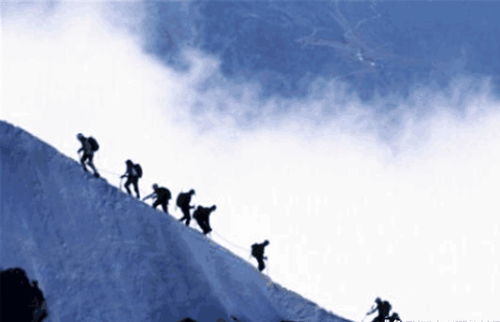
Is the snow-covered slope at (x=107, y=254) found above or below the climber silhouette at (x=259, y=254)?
below

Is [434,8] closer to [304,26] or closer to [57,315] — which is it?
[304,26]

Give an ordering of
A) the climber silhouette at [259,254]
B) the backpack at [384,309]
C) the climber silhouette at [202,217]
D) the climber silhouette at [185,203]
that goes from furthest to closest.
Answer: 1. the climber silhouette at [259,254]
2. the climber silhouette at [202,217]
3. the climber silhouette at [185,203]
4. the backpack at [384,309]

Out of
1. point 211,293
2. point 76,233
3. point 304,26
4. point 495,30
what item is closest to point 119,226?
point 76,233

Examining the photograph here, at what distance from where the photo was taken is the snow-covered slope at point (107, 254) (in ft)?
129

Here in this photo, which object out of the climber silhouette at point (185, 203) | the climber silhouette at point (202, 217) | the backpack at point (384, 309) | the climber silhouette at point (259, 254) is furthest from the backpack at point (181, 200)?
the backpack at point (384, 309)

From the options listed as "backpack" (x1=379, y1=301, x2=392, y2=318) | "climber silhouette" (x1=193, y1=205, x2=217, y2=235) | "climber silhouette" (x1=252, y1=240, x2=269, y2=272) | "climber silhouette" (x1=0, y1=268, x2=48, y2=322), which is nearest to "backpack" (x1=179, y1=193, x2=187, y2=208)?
"climber silhouette" (x1=193, y1=205, x2=217, y2=235)

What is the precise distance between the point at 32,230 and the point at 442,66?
88.7m

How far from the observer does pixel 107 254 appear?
41531mm

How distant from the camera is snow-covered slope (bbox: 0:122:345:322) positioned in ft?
129

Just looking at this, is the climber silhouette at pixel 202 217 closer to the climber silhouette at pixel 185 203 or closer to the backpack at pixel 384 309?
the climber silhouette at pixel 185 203

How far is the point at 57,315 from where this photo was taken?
37969mm

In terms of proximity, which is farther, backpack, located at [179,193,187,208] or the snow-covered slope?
backpack, located at [179,193,187,208]

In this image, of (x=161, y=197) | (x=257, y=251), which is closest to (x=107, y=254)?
(x=161, y=197)

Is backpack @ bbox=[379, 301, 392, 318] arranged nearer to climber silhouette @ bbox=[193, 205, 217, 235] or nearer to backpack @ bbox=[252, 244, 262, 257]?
backpack @ bbox=[252, 244, 262, 257]
